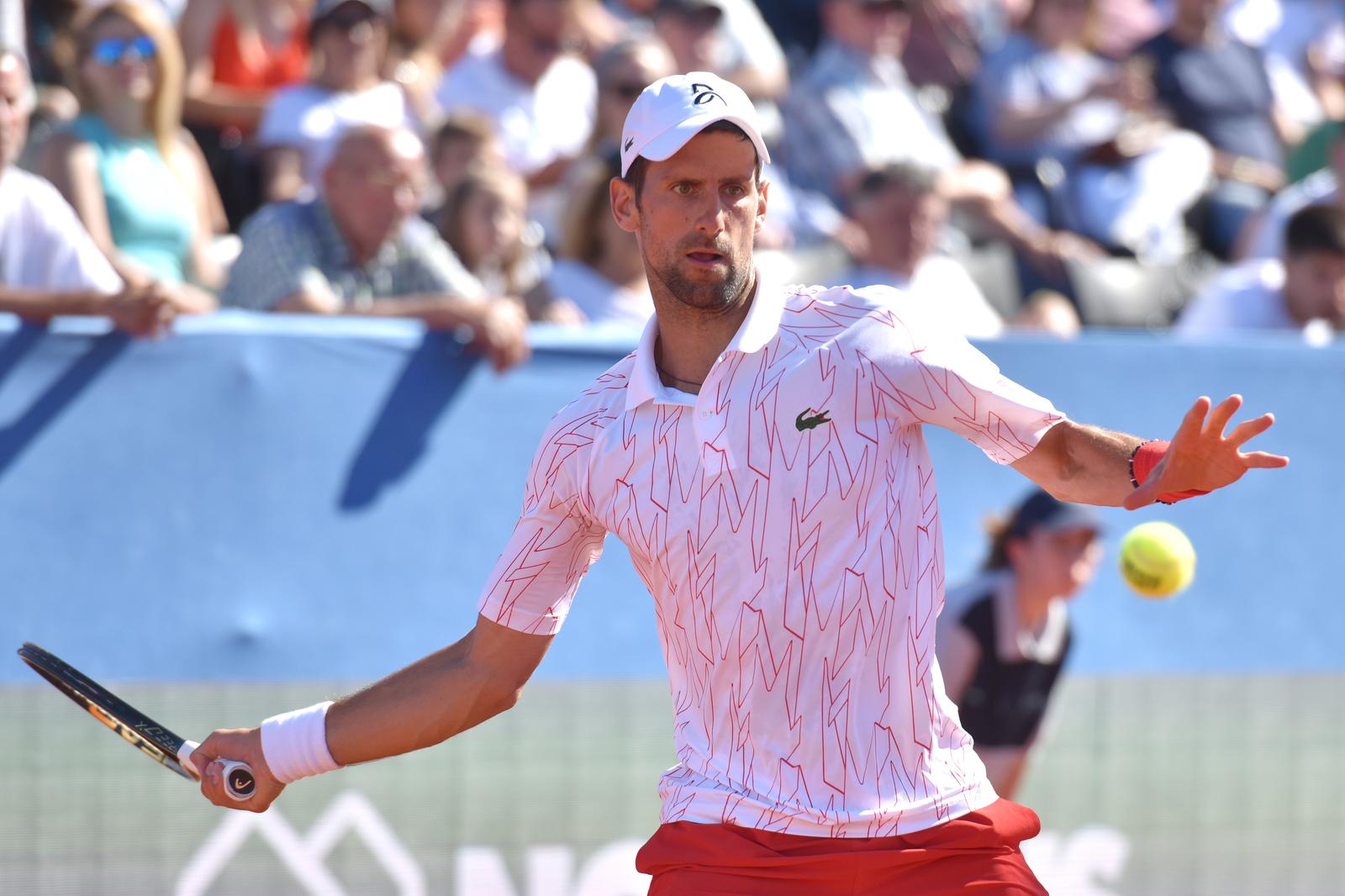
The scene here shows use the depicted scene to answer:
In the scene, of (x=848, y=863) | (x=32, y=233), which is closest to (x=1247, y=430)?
(x=848, y=863)

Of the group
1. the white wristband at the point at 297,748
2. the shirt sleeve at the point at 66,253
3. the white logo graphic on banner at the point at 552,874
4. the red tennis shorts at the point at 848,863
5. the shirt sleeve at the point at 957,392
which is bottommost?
the white logo graphic on banner at the point at 552,874

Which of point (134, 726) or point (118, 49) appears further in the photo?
point (118, 49)

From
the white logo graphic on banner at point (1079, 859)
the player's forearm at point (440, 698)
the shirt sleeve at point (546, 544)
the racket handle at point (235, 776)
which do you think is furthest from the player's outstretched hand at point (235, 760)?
the white logo graphic on banner at point (1079, 859)

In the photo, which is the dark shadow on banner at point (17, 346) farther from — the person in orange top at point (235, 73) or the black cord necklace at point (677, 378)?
the black cord necklace at point (677, 378)

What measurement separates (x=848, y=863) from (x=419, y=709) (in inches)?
31.0

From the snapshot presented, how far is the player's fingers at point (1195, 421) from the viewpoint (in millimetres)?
2719

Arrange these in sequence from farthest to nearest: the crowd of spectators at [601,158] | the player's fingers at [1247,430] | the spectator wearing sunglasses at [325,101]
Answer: the spectator wearing sunglasses at [325,101], the crowd of spectators at [601,158], the player's fingers at [1247,430]

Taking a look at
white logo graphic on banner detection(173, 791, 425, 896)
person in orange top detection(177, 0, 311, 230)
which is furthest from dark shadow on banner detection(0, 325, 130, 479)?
person in orange top detection(177, 0, 311, 230)

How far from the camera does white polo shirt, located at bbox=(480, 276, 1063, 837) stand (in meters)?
2.95

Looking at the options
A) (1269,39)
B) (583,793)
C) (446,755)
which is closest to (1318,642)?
(583,793)

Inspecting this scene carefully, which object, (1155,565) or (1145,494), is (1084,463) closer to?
(1145,494)

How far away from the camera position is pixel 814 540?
295 cm

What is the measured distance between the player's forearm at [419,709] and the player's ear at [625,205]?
Answer: 0.77 metres

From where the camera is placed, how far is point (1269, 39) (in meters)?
10.0
